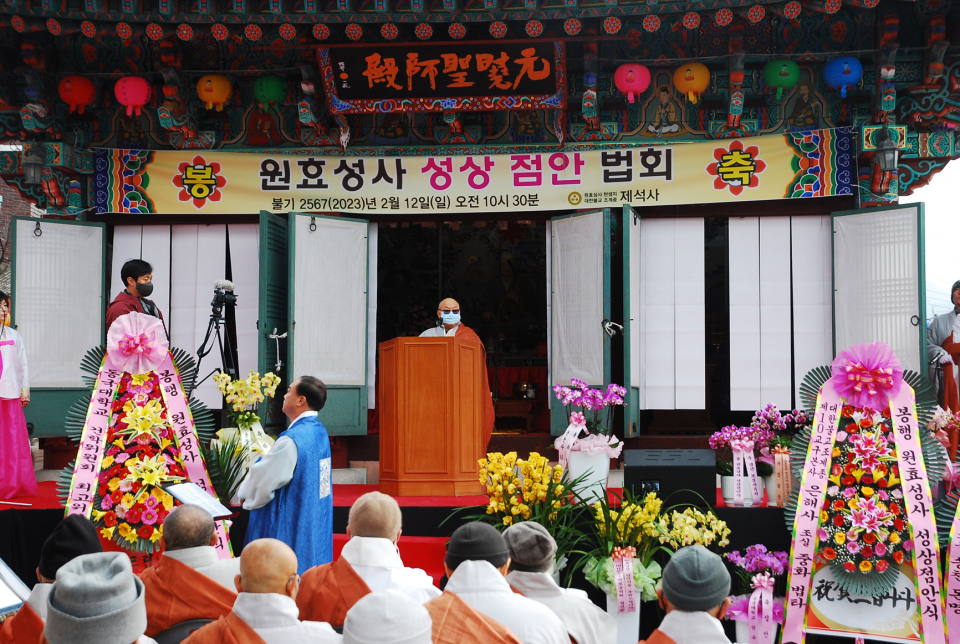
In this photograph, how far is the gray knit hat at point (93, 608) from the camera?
1.83 metres

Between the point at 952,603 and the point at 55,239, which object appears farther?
the point at 55,239

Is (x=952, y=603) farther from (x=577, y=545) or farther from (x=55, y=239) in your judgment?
(x=55, y=239)

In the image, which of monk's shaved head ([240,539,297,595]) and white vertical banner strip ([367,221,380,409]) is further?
white vertical banner strip ([367,221,380,409])

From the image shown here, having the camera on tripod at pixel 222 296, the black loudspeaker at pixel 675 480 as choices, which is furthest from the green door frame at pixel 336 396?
the black loudspeaker at pixel 675 480

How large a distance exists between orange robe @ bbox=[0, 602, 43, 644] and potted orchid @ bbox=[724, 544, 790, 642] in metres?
3.32

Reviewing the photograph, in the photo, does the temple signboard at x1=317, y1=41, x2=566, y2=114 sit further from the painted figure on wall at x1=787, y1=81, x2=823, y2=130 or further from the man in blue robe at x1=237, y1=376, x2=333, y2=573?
the man in blue robe at x1=237, y1=376, x2=333, y2=573

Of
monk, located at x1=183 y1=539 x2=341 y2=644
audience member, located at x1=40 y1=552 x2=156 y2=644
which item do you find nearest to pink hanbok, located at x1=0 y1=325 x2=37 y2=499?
monk, located at x1=183 y1=539 x2=341 y2=644

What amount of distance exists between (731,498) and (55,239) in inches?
222

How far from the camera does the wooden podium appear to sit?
18.3ft

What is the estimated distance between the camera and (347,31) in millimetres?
6680

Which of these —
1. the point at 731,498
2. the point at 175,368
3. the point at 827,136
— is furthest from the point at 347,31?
the point at 731,498

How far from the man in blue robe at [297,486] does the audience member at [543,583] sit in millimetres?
1523

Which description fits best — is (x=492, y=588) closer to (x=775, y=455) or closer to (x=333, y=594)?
(x=333, y=594)

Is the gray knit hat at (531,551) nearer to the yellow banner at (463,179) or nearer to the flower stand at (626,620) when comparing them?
the flower stand at (626,620)
